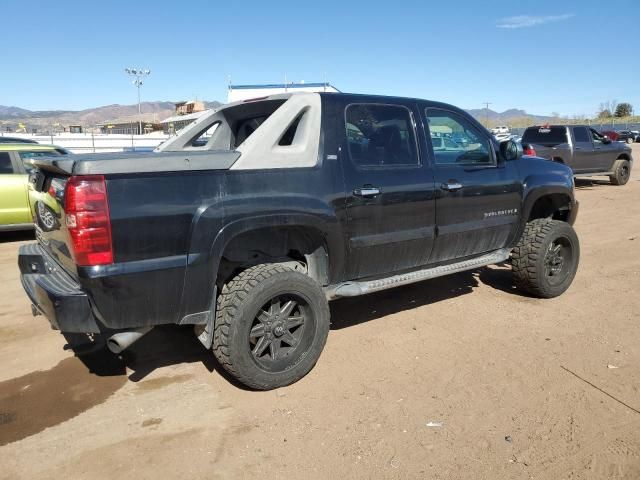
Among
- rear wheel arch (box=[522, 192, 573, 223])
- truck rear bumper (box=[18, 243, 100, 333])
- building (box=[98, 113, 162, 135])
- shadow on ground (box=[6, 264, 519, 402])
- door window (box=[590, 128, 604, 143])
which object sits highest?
building (box=[98, 113, 162, 135])

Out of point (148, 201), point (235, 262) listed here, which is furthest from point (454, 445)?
point (148, 201)

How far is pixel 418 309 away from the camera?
489 centimetres

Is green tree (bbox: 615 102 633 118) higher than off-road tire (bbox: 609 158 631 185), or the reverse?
green tree (bbox: 615 102 633 118)

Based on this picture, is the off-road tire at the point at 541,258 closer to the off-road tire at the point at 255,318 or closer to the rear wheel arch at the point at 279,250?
the rear wheel arch at the point at 279,250

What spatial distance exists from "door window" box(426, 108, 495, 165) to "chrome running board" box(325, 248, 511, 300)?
875mm

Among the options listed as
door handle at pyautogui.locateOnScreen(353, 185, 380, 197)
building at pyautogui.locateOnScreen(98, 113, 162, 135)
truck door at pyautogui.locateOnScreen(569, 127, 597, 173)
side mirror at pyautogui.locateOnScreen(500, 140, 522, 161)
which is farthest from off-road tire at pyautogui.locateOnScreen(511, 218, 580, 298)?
building at pyautogui.locateOnScreen(98, 113, 162, 135)

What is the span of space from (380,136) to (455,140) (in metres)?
0.94

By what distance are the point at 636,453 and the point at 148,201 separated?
9.58 feet

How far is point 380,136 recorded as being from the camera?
3.94m

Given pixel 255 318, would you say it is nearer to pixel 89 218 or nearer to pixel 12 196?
pixel 89 218

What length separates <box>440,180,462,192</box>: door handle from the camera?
13.6ft

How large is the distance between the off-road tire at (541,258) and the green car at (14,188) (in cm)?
697

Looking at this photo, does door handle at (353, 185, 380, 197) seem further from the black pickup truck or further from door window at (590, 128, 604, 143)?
door window at (590, 128, 604, 143)

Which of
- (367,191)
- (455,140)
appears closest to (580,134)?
(455,140)
